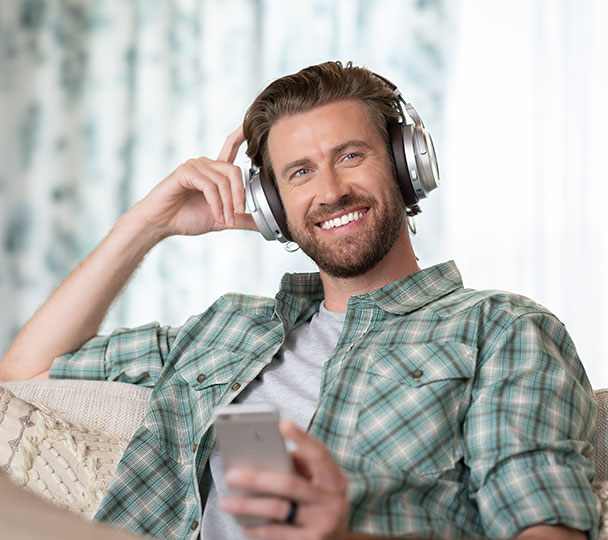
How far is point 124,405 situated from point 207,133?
2.06 m

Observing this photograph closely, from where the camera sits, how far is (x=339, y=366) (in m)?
1.28

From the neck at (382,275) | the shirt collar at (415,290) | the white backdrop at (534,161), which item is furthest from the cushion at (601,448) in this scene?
the white backdrop at (534,161)

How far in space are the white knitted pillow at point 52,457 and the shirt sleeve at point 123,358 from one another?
212mm

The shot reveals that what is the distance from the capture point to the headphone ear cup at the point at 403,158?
1.45 metres

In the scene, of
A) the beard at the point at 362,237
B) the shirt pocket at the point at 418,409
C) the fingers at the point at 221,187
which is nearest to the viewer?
the shirt pocket at the point at 418,409

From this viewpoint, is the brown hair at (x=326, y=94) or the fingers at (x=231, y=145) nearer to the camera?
the brown hair at (x=326, y=94)

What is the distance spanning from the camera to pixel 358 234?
1.45m

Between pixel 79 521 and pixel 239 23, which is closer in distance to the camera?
pixel 79 521

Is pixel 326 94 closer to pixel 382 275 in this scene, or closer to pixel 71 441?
pixel 382 275

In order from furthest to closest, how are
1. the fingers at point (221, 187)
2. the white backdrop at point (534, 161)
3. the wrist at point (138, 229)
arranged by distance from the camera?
the white backdrop at point (534, 161) < the wrist at point (138, 229) < the fingers at point (221, 187)

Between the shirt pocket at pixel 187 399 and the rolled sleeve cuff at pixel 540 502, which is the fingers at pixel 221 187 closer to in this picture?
the shirt pocket at pixel 187 399

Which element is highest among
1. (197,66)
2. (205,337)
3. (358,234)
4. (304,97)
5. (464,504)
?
(197,66)

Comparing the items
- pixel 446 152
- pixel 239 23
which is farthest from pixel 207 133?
pixel 446 152

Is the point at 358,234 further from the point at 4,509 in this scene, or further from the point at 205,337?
the point at 4,509
